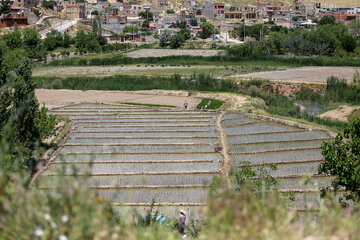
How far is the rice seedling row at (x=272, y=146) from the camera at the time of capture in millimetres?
17719

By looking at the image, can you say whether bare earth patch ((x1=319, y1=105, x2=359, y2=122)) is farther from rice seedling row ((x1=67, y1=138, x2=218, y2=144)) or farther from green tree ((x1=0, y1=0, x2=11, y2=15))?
green tree ((x1=0, y1=0, x2=11, y2=15))

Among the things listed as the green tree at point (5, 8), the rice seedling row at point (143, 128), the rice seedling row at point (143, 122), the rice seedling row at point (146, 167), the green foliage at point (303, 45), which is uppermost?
the green tree at point (5, 8)

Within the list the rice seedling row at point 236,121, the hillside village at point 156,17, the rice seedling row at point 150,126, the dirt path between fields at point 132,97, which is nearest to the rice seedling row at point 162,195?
the rice seedling row at point 150,126

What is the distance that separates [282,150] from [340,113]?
11.4 meters

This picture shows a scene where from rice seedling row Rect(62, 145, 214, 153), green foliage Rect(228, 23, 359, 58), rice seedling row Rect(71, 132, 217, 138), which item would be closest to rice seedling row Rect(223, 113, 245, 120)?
rice seedling row Rect(71, 132, 217, 138)

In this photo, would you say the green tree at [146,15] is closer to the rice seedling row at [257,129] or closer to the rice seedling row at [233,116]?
the rice seedling row at [233,116]

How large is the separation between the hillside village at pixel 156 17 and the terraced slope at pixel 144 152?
175 ft

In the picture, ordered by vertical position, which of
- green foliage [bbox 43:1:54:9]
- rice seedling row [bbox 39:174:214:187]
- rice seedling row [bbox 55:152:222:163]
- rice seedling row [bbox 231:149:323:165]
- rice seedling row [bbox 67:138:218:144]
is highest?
green foliage [bbox 43:1:54:9]

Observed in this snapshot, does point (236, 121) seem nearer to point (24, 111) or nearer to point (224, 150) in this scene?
point (224, 150)

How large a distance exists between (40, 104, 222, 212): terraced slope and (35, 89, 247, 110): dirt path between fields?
9.38 feet

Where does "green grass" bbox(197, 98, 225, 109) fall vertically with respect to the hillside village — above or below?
below

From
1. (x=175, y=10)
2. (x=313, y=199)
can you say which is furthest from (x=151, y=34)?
(x=313, y=199)

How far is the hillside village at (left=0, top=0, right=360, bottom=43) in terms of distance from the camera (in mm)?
80625

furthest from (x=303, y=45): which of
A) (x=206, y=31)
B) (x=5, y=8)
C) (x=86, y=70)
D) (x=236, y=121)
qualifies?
(x=5, y=8)
